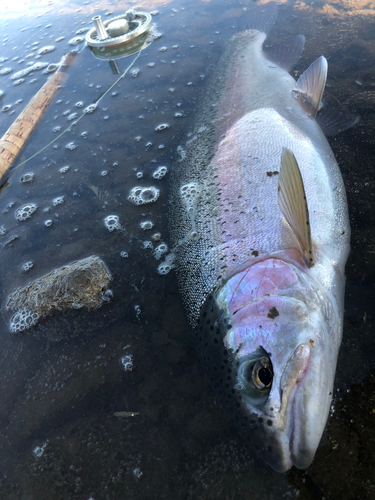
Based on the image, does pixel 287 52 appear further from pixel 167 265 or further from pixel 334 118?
pixel 167 265

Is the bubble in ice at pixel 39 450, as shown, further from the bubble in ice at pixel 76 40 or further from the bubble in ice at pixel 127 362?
the bubble in ice at pixel 76 40

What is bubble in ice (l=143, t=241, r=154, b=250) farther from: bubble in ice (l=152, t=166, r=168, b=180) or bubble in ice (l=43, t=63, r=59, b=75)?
bubble in ice (l=43, t=63, r=59, b=75)

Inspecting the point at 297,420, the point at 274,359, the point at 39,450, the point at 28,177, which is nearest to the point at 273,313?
the point at 274,359

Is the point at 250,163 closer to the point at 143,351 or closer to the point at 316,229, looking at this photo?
the point at 316,229

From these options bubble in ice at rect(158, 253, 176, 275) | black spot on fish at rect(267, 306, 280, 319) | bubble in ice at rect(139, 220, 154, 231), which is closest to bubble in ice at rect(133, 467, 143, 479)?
black spot on fish at rect(267, 306, 280, 319)

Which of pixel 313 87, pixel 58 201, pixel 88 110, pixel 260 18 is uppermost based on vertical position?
pixel 260 18

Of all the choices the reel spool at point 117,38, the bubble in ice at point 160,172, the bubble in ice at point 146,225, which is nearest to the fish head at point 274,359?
the bubble in ice at point 146,225
